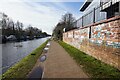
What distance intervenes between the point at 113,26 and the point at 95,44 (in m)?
3.12

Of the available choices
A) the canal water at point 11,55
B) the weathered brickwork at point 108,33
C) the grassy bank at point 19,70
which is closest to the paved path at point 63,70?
the grassy bank at point 19,70

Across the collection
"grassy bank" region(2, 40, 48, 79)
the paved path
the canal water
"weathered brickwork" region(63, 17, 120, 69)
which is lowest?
the canal water

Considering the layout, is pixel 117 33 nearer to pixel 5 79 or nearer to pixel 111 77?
pixel 111 77

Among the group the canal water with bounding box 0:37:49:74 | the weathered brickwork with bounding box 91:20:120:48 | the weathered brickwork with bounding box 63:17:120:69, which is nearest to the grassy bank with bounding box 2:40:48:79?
the canal water with bounding box 0:37:49:74

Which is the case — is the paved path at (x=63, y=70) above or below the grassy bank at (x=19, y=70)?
above

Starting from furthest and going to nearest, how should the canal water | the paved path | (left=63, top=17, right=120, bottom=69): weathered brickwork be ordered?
1. the canal water
2. (left=63, top=17, right=120, bottom=69): weathered brickwork
3. the paved path

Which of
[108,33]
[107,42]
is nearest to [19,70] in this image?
[107,42]

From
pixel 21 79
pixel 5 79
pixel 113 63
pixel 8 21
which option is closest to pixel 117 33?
pixel 113 63

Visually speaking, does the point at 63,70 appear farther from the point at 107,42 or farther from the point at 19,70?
the point at 107,42

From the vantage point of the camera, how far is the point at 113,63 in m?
8.33

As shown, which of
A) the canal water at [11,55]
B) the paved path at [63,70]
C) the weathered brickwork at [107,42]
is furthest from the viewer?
the canal water at [11,55]

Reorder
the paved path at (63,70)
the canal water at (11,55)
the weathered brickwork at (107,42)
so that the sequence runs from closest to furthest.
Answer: the paved path at (63,70)
the weathered brickwork at (107,42)
the canal water at (11,55)

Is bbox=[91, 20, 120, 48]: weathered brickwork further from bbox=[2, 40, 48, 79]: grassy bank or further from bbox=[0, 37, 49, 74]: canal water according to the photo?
bbox=[0, 37, 49, 74]: canal water

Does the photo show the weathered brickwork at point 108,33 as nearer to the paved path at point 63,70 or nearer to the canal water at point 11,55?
the paved path at point 63,70
